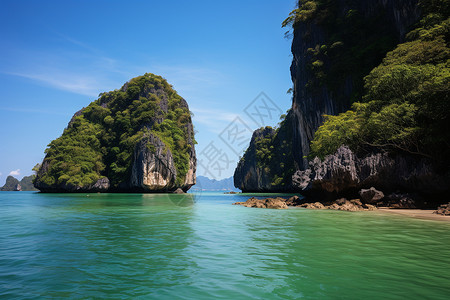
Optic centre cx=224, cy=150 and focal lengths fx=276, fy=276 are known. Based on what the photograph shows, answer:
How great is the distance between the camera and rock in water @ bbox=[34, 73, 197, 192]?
43.6 m

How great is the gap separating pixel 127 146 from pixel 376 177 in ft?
131

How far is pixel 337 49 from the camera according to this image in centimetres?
2994

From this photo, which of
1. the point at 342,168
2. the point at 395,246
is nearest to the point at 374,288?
the point at 395,246

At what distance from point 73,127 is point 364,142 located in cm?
5158

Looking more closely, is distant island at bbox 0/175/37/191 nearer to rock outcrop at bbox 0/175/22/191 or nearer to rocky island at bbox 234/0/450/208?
rock outcrop at bbox 0/175/22/191

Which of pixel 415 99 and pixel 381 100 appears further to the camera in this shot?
pixel 381 100

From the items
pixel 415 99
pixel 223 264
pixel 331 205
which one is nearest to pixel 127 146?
pixel 331 205

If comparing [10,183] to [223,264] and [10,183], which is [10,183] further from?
[223,264]

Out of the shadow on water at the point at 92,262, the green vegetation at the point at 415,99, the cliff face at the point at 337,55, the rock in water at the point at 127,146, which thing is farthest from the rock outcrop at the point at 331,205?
the rock in water at the point at 127,146

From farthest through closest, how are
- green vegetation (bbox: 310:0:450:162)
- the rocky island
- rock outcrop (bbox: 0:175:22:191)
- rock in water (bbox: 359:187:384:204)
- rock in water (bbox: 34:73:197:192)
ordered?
rock outcrop (bbox: 0:175:22:191) → rock in water (bbox: 34:73:197:192) → rock in water (bbox: 359:187:384:204) → the rocky island → green vegetation (bbox: 310:0:450:162)

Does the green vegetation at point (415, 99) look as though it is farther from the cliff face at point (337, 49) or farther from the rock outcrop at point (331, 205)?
the cliff face at point (337, 49)

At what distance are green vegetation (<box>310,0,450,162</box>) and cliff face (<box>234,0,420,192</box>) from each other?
19.7 ft

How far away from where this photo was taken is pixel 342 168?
16922 millimetres

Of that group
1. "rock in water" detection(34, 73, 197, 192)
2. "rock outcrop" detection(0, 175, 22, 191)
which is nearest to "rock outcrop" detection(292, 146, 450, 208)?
"rock in water" detection(34, 73, 197, 192)
